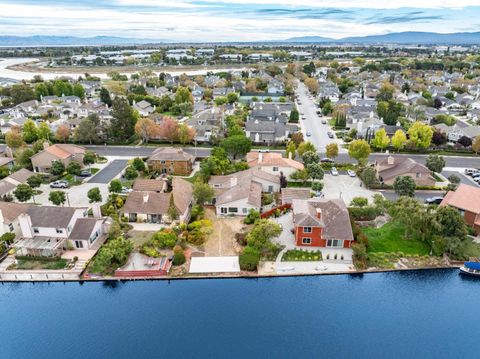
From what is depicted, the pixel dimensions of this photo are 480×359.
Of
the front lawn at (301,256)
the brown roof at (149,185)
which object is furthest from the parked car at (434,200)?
the brown roof at (149,185)

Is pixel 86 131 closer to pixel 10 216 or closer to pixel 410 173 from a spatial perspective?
pixel 10 216

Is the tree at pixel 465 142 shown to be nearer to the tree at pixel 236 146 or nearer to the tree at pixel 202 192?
the tree at pixel 236 146

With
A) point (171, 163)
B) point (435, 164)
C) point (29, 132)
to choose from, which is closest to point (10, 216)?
point (171, 163)

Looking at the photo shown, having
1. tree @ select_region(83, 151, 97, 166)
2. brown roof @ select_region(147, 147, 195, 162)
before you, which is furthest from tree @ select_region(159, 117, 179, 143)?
tree @ select_region(83, 151, 97, 166)

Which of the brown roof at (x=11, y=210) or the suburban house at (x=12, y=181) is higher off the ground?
the brown roof at (x=11, y=210)

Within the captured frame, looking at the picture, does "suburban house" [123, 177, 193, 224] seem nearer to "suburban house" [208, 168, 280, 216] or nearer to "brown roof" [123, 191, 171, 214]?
"brown roof" [123, 191, 171, 214]

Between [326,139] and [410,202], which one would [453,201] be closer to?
[410,202]
